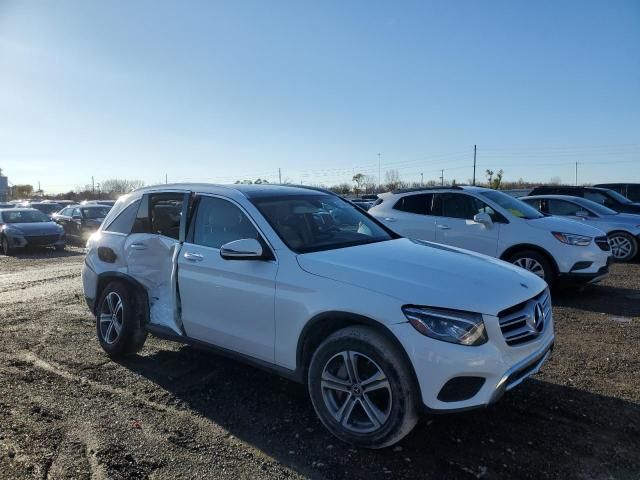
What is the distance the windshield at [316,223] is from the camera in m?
4.01

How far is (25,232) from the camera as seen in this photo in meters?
16.1

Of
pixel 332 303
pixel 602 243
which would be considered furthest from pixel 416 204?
pixel 332 303

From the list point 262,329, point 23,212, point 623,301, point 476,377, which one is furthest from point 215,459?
point 23,212

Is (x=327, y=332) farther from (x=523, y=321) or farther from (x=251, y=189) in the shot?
(x=251, y=189)

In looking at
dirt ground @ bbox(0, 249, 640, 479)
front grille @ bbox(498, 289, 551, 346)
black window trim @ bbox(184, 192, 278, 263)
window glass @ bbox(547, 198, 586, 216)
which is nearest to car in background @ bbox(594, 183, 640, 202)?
window glass @ bbox(547, 198, 586, 216)

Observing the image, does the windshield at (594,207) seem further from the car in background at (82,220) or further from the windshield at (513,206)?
the car in background at (82,220)

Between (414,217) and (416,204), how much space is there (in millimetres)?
269

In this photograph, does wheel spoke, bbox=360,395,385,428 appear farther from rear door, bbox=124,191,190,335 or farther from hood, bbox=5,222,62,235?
hood, bbox=5,222,62,235

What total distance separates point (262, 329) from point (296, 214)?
3.54 ft

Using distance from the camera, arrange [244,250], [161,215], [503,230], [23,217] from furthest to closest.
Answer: [23,217] < [503,230] < [161,215] < [244,250]

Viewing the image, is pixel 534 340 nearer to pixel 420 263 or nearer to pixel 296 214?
pixel 420 263

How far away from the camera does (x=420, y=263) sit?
361 centimetres

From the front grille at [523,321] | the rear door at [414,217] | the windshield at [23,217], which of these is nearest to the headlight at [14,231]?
the windshield at [23,217]

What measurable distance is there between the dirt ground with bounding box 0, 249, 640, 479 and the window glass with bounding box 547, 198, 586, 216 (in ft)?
22.3
